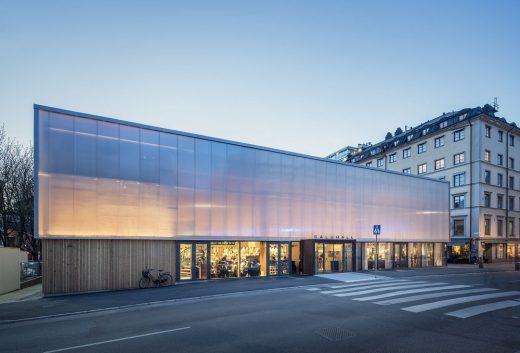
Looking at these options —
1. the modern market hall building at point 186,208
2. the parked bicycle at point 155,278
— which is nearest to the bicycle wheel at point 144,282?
the parked bicycle at point 155,278

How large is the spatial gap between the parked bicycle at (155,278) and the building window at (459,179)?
143 feet

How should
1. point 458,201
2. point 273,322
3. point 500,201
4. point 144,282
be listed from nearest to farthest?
point 273,322
point 144,282
point 458,201
point 500,201

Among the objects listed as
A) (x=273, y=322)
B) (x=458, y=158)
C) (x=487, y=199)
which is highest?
(x=458, y=158)

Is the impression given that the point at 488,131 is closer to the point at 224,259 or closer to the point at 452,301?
the point at 452,301

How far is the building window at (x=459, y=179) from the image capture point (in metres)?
46.4

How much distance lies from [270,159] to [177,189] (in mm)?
7311

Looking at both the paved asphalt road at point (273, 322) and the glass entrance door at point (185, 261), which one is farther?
the glass entrance door at point (185, 261)

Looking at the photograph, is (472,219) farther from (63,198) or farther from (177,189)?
(63,198)

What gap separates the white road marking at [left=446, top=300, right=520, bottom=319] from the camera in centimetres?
1102

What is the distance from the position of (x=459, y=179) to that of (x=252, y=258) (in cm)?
3788

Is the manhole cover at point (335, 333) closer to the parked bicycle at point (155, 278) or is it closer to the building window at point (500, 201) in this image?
the parked bicycle at point (155, 278)

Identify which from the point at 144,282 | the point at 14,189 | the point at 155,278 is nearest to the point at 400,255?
the point at 155,278

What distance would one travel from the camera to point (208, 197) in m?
21.2

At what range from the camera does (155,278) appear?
1894 cm
